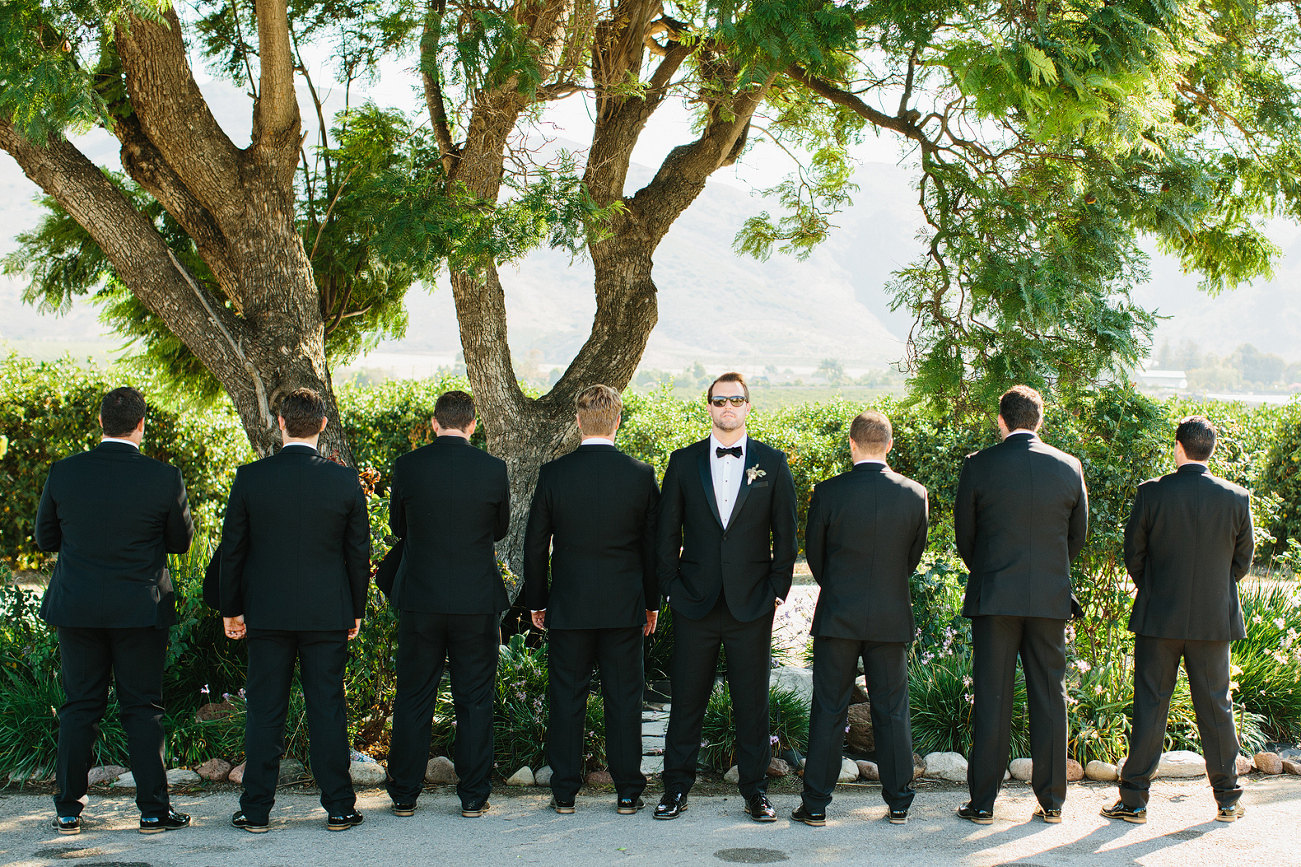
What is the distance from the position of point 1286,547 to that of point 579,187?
11.2 metres

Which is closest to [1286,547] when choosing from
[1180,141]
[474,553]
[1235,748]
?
[1180,141]

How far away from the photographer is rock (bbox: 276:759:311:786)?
5094 millimetres

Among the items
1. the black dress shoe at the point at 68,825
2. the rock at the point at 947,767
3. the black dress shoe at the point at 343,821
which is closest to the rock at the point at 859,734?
the rock at the point at 947,767

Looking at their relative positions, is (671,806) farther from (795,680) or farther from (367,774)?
(795,680)

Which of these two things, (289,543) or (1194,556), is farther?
(1194,556)

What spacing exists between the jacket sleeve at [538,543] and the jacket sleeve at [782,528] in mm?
1121

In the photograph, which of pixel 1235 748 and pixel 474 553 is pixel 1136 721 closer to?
pixel 1235 748

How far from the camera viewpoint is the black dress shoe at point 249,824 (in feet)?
14.4

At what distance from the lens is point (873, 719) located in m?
4.57

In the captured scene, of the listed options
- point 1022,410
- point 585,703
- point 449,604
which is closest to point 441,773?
point 585,703

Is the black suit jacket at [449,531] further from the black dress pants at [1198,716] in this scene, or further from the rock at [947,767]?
the black dress pants at [1198,716]

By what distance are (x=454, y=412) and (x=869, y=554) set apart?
7.07ft

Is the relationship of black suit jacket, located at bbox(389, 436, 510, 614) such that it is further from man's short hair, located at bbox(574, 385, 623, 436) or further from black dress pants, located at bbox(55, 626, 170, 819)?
black dress pants, located at bbox(55, 626, 170, 819)

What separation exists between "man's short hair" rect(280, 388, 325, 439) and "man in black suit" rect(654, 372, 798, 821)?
1.72 metres
